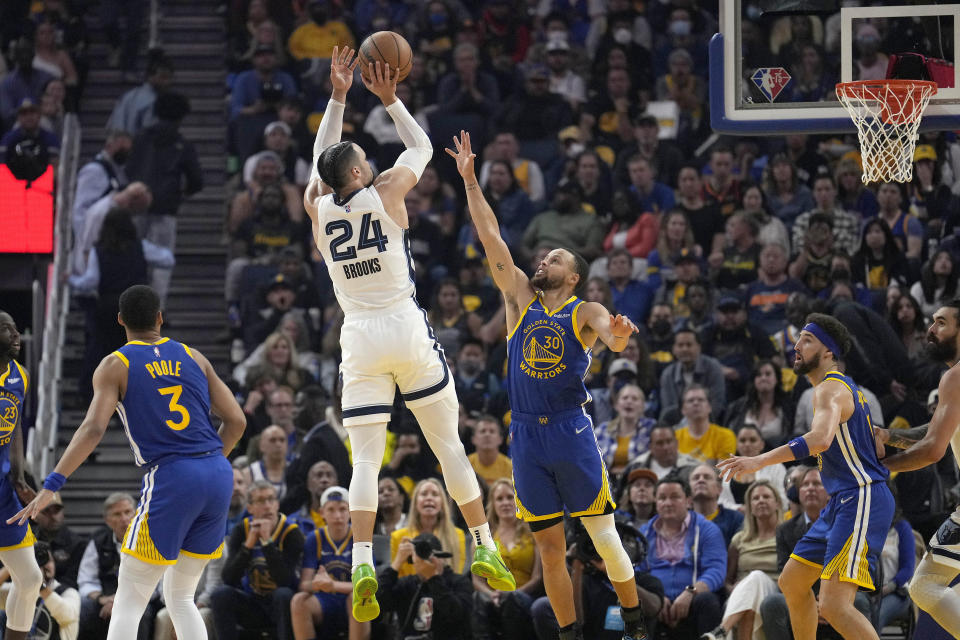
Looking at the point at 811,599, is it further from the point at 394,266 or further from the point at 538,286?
the point at 394,266

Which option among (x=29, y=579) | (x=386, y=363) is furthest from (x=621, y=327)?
(x=29, y=579)

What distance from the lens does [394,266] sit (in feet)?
27.7

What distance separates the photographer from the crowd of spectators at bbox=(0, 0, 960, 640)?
36.6 ft

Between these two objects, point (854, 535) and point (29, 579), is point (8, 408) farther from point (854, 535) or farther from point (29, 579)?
point (854, 535)

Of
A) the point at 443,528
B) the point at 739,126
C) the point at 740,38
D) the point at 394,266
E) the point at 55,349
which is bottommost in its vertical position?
the point at 443,528

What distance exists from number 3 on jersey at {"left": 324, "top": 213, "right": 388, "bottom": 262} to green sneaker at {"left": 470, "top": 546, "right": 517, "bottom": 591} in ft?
6.21

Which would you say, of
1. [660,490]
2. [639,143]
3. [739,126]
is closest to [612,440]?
[660,490]

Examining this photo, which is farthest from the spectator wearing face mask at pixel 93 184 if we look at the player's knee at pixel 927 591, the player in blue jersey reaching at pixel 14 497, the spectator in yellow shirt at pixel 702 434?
the player's knee at pixel 927 591

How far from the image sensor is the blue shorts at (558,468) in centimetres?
889

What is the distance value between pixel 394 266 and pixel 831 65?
5136 mm

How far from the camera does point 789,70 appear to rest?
11188 mm

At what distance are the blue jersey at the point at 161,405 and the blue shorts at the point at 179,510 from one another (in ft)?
0.32

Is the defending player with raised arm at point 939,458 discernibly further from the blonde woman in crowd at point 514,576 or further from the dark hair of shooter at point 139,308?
the dark hair of shooter at point 139,308

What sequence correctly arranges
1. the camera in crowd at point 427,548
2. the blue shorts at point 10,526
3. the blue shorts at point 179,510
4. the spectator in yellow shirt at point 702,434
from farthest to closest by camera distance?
the spectator in yellow shirt at point 702,434 → the camera in crowd at point 427,548 → the blue shorts at point 10,526 → the blue shorts at point 179,510
